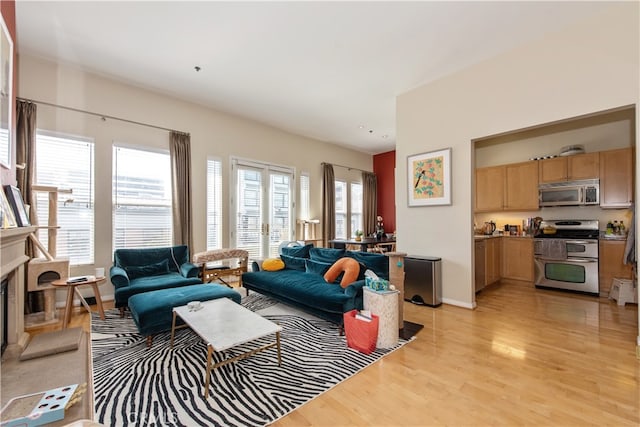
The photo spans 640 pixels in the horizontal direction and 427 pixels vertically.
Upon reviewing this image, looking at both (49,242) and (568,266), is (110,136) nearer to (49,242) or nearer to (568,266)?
(49,242)

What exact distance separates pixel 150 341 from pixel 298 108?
14.0ft

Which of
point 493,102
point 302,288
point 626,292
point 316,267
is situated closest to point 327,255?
point 316,267

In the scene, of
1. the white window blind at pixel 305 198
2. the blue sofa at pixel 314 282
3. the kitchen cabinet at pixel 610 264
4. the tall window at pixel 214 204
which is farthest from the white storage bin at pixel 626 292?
the tall window at pixel 214 204

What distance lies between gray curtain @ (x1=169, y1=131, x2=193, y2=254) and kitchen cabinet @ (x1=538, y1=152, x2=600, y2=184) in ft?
20.3

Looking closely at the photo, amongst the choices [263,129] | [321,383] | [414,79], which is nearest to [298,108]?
[263,129]

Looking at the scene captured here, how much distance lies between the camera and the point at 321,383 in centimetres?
210

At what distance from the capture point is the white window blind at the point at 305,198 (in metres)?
6.85

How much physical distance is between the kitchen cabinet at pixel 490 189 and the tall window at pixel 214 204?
5132 millimetres

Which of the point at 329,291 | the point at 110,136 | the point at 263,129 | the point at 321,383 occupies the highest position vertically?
the point at 263,129

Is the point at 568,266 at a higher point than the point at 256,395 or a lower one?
higher

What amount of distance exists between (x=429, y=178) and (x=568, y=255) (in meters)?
2.74

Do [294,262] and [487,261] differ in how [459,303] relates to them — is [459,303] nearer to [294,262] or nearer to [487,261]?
[487,261]

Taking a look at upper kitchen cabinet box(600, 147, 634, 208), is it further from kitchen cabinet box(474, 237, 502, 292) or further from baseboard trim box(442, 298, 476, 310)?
baseboard trim box(442, 298, 476, 310)

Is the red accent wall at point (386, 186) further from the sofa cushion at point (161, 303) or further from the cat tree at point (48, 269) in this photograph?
the cat tree at point (48, 269)
